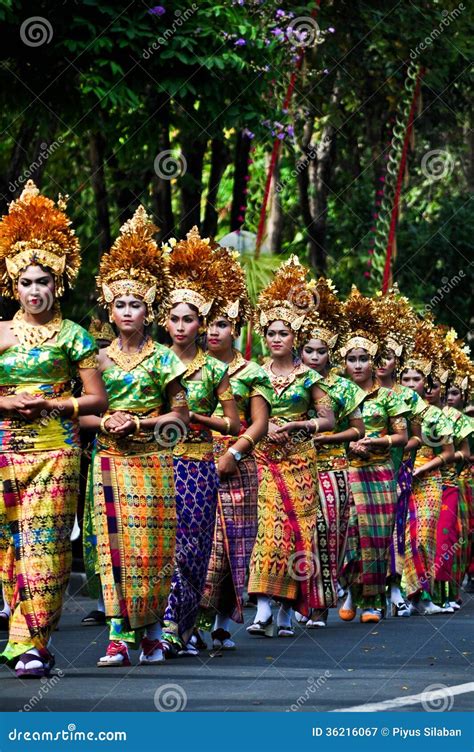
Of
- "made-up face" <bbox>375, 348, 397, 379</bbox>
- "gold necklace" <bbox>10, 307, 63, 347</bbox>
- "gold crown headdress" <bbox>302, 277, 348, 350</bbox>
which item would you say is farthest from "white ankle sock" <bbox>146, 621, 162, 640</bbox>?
"made-up face" <bbox>375, 348, 397, 379</bbox>

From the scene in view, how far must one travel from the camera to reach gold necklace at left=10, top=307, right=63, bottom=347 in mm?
9102

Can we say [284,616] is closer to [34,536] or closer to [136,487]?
→ [136,487]

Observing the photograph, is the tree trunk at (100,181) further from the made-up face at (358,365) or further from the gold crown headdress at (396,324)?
the made-up face at (358,365)

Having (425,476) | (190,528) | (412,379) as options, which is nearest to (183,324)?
(190,528)

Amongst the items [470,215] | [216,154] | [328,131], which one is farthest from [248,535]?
[470,215]

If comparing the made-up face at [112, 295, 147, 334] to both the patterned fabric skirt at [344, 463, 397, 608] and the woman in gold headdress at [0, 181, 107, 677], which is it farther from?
the patterned fabric skirt at [344, 463, 397, 608]

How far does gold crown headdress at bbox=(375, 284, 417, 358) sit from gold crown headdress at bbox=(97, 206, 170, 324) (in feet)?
14.6

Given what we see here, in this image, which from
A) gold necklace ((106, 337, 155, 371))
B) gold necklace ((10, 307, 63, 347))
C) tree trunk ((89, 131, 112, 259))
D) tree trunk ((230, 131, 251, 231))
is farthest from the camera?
tree trunk ((230, 131, 251, 231))

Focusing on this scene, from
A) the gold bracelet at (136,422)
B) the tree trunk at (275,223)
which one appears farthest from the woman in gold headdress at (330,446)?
the tree trunk at (275,223)

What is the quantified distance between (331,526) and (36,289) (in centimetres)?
446

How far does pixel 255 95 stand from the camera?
52.1ft

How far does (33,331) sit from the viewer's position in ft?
30.0

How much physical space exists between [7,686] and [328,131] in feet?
52.9

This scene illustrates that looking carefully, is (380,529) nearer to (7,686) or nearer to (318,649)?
(318,649)
